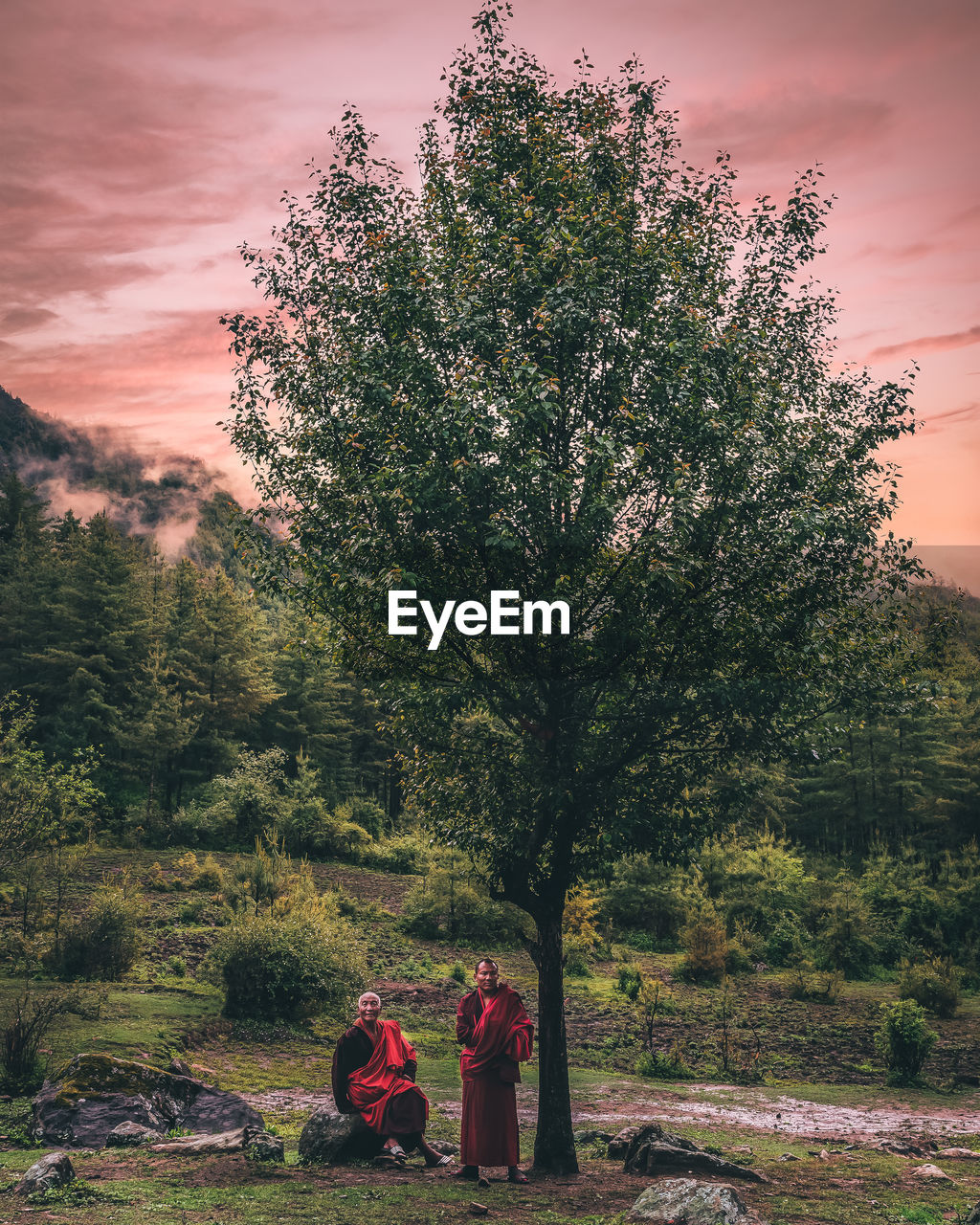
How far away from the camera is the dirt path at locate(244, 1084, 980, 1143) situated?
39.0ft

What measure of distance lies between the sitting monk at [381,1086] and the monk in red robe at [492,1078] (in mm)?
594

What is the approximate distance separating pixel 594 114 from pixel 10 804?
15088mm

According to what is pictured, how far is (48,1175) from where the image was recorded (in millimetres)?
6785

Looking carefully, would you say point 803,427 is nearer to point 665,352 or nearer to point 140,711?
point 665,352

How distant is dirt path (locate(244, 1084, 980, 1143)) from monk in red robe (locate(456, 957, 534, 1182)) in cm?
392

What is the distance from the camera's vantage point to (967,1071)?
16.6 meters

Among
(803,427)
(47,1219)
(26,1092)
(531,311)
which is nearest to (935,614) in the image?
(803,427)

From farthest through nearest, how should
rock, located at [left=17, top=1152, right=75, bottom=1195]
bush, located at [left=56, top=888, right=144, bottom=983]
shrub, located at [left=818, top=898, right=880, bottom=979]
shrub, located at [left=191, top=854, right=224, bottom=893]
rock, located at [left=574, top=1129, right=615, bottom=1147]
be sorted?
shrub, located at [left=191, top=854, right=224, bottom=893], shrub, located at [left=818, top=898, right=880, bottom=979], bush, located at [left=56, top=888, right=144, bottom=983], rock, located at [left=574, top=1129, right=615, bottom=1147], rock, located at [left=17, top=1152, right=75, bottom=1195]

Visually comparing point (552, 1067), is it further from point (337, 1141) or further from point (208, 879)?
point (208, 879)

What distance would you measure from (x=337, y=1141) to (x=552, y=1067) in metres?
2.51

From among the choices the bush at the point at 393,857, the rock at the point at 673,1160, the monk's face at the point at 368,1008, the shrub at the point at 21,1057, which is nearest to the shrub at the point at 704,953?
the bush at the point at 393,857

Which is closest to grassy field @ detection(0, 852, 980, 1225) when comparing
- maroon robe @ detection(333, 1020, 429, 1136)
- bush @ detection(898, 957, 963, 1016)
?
maroon robe @ detection(333, 1020, 429, 1136)

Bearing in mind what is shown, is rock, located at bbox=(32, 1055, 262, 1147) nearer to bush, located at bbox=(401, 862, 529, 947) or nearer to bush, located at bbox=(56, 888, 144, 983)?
bush, located at bbox=(56, 888, 144, 983)

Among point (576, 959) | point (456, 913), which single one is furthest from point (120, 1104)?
point (576, 959)
